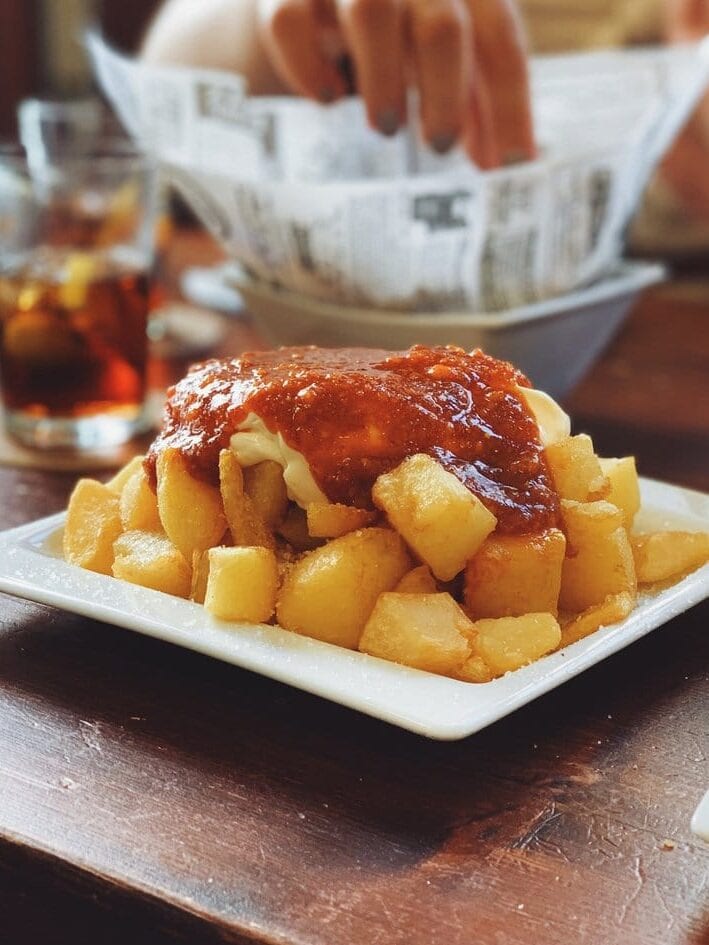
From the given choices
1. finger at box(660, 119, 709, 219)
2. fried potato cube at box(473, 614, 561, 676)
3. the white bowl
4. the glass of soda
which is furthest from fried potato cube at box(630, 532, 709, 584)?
finger at box(660, 119, 709, 219)

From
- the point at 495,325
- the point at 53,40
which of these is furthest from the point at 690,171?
the point at 53,40

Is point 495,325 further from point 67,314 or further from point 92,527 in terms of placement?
point 92,527

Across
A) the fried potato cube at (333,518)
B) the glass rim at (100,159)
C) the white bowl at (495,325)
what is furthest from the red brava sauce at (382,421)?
the glass rim at (100,159)

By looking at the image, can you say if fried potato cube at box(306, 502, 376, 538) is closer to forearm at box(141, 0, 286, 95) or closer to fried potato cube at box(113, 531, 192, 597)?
fried potato cube at box(113, 531, 192, 597)

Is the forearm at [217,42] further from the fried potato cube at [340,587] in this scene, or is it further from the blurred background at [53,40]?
the blurred background at [53,40]

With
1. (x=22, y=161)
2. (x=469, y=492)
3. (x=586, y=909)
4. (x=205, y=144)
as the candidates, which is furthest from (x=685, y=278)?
(x=586, y=909)

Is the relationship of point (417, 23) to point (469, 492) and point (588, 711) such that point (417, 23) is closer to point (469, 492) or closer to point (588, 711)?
point (469, 492)

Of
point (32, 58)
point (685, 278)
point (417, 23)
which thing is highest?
point (417, 23)
